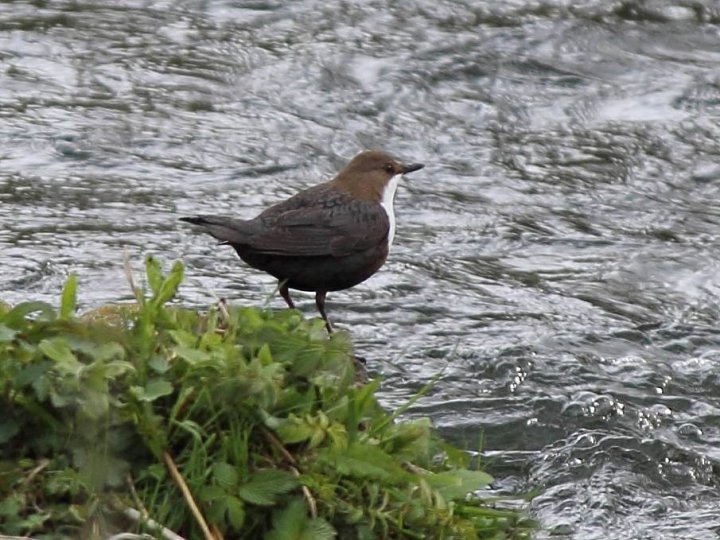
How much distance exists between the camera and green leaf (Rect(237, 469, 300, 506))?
3088 millimetres

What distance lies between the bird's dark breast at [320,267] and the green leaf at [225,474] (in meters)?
2.16

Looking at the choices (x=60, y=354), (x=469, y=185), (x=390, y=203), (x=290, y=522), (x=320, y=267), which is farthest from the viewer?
(x=469, y=185)

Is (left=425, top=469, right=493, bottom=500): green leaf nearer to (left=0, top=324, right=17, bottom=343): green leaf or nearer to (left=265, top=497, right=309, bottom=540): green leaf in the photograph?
(left=265, top=497, right=309, bottom=540): green leaf

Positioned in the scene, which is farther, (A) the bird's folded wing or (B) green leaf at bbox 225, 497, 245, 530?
(A) the bird's folded wing

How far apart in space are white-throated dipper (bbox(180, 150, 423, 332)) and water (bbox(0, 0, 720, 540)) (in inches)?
13.5

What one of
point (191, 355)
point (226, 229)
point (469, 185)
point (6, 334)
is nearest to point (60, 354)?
point (6, 334)

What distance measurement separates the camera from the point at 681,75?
883 cm

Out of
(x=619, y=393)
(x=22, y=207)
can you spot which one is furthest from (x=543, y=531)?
(x=22, y=207)

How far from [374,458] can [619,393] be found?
2210 mm

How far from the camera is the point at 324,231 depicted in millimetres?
5441

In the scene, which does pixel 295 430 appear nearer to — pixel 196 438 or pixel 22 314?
pixel 196 438

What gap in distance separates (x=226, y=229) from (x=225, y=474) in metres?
2.12

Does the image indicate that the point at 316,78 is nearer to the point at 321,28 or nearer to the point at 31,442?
the point at 321,28

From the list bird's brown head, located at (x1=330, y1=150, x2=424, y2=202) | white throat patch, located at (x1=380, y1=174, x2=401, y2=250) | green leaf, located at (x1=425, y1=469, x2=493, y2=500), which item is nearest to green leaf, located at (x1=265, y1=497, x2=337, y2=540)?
green leaf, located at (x1=425, y1=469, x2=493, y2=500)
